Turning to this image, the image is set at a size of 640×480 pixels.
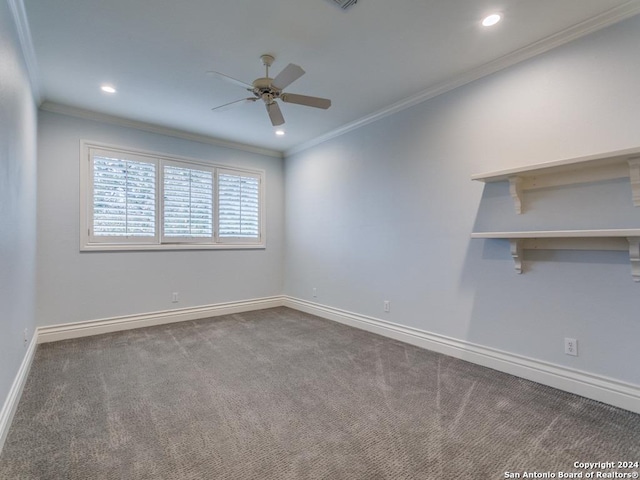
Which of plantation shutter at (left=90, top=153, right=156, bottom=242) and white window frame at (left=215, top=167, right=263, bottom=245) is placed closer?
plantation shutter at (left=90, top=153, right=156, bottom=242)

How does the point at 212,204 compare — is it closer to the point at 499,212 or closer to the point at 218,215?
the point at 218,215

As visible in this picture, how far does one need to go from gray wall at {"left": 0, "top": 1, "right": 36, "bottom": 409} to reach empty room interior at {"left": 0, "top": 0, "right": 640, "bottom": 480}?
4 cm

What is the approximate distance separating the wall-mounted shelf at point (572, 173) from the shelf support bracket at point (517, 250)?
250 millimetres

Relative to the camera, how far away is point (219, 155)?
483cm

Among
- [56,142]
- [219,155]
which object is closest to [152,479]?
[56,142]

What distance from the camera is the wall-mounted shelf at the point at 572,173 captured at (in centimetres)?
201

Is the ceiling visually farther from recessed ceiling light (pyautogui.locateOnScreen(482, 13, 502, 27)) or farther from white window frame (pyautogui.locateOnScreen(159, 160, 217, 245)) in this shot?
white window frame (pyautogui.locateOnScreen(159, 160, 217, 245))

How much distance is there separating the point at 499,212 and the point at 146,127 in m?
4.26

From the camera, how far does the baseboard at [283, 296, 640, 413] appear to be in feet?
7.00

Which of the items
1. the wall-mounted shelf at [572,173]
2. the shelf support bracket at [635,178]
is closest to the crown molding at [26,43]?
the wall-mounted shelf at [572,173]

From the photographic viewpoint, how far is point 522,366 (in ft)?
8.48

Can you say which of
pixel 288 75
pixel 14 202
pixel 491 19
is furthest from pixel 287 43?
A: pixel 14 202

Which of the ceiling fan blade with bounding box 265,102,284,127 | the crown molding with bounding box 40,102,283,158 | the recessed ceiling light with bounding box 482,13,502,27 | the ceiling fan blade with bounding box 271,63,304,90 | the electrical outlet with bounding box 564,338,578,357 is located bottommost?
the electrical outlet with bounding box 564,338,578,357

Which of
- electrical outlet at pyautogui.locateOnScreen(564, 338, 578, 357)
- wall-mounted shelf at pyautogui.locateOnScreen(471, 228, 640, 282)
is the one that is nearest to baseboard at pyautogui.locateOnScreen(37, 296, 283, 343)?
wall-mounted shelf at pyautogui.locateOnScreen(471, 228, 640, 282)
